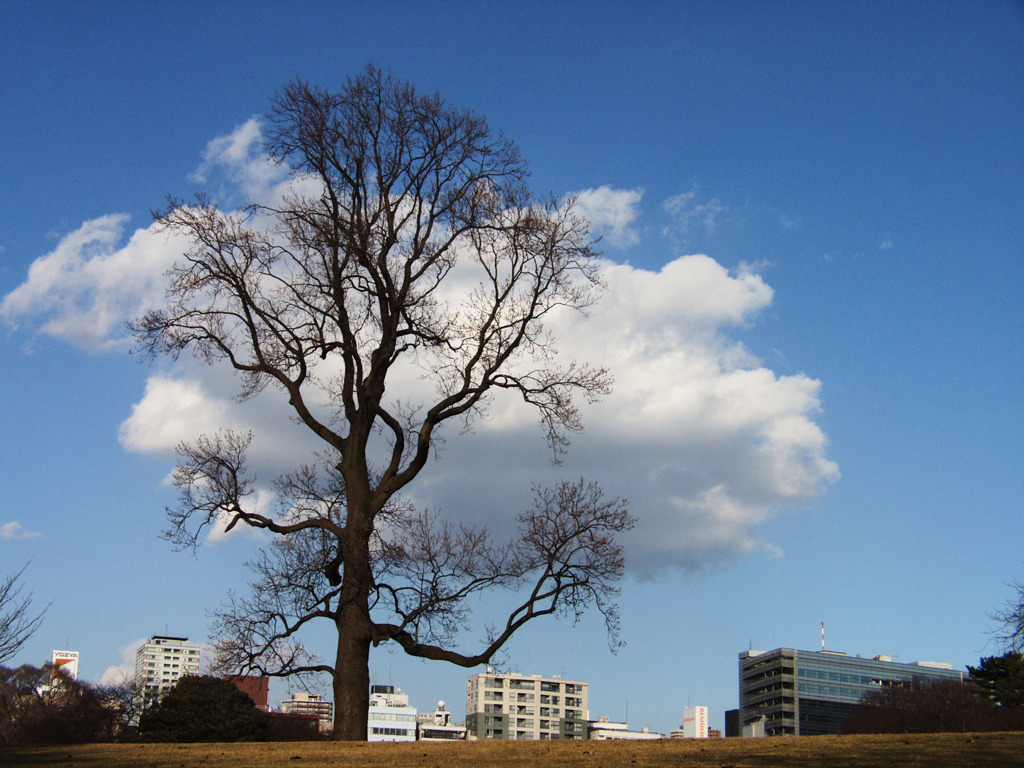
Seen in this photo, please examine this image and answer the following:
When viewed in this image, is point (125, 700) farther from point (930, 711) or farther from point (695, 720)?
point (695, 720)

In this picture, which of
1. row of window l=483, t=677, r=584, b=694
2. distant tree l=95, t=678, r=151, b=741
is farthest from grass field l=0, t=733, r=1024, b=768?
row of window l=483, t=677, r=584, b=694

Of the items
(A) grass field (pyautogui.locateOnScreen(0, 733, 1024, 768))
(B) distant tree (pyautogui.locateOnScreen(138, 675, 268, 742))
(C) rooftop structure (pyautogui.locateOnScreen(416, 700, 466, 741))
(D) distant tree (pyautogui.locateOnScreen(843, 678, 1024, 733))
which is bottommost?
(C) rooftop structure (pyautogui.locateOnScreen(416, 700, 466, 741))

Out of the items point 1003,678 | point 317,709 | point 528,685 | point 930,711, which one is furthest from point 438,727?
point 1003,678

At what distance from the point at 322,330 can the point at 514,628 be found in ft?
23.3

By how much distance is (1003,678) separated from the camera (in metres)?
57.6

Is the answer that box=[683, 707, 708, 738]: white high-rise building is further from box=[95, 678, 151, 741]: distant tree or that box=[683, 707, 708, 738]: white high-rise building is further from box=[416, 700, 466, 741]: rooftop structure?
box=[95, 678, 151, 741]: distant tree

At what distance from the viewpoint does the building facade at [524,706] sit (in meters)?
160

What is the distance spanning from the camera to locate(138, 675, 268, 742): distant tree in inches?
880

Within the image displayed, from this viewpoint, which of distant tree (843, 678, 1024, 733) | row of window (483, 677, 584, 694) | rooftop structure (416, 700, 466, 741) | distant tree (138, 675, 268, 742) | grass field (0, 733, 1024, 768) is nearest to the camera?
grass field (0, 733, 1024, 768)

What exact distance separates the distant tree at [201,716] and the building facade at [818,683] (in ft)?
481

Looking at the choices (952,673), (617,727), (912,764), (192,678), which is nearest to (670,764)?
(912,764)

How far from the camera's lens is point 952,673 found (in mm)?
164250

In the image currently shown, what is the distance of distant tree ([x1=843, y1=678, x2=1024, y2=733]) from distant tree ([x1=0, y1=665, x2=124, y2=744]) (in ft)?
169

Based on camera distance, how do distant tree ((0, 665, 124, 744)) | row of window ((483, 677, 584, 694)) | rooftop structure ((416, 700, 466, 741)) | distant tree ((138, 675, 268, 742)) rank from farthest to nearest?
1. row of window ((483, 677, 584, 694))
2. rooftop structure ((416, 700, 466, 741))
3. distant tree ((0, 665, 124, 744))
4. distant tree ((138, 675, 268, 742))
